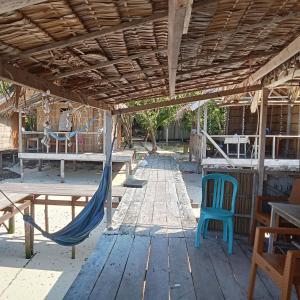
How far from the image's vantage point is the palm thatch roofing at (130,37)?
1457mm

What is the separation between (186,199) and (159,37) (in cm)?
393

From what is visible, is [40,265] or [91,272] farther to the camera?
[40,265]

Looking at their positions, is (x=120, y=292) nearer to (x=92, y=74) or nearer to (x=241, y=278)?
(x=241, y=278)

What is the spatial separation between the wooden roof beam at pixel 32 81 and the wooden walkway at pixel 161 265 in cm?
155

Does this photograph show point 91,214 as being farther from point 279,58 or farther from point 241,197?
point 279,58

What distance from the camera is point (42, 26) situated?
1.54 metres

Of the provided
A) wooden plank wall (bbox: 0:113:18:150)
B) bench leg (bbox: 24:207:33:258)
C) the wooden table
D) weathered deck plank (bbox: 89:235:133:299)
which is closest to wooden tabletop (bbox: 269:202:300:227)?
the wooden table

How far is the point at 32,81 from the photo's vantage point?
220 centimetres

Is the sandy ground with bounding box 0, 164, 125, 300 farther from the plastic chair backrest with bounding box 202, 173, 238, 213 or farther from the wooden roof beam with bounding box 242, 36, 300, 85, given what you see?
the wooden roof beam with bounding box 242, 36, 300, 85

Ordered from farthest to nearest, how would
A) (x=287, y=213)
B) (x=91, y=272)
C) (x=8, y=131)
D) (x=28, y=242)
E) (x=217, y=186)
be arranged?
1. (x=8, y=131)
2. (x=28, y=242)
3. (x=217, y=186)
4. (x=91, y=272)
5. (x=287, y=213)

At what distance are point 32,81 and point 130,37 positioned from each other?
0.75 meters

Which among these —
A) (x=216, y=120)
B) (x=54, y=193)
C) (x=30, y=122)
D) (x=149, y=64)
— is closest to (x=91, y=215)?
(x=54, y=193)

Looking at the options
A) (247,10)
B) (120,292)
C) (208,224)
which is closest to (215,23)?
(247,10)

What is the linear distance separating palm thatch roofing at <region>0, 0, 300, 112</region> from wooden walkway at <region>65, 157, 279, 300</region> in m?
1.58
